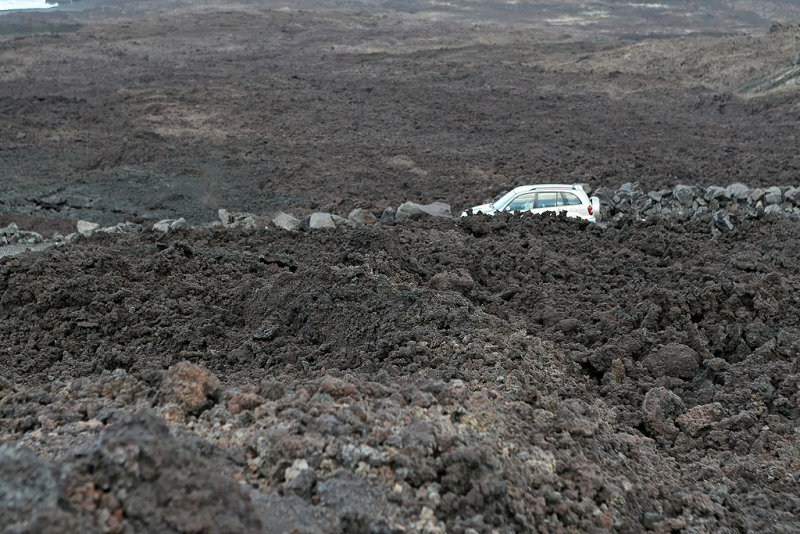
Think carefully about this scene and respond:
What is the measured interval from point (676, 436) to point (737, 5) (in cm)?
7448

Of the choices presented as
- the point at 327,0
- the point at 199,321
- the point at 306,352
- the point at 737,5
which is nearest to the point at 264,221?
the point at 199,321

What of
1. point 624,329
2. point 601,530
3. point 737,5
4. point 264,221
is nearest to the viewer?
point 601,530

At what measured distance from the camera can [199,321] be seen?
335 inches

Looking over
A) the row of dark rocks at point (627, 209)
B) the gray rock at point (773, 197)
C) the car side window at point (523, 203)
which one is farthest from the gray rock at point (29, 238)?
the gray rock at point (773, 197)

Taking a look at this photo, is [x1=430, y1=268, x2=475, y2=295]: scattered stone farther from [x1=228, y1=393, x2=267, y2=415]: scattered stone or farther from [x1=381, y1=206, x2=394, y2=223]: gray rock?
[x1=381, y1=206, x2=394, y2=223]: gray rock

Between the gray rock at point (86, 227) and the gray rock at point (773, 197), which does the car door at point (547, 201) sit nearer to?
the gray rock at point (773, 197)

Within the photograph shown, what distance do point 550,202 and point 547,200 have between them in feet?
0.29

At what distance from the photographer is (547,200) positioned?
→ 15.0 meters

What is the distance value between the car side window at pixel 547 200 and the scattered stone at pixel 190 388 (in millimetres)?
10718

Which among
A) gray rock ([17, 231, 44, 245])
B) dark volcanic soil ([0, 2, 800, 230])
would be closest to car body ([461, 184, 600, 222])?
dark volcanic soil ([0, 2, 800, 230])

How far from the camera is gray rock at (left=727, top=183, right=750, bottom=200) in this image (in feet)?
53.2

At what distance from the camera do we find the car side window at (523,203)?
1508cm

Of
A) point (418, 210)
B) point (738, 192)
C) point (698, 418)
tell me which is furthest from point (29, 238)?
point (738, 192)

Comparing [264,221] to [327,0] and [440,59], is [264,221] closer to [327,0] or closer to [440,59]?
[440,59]
